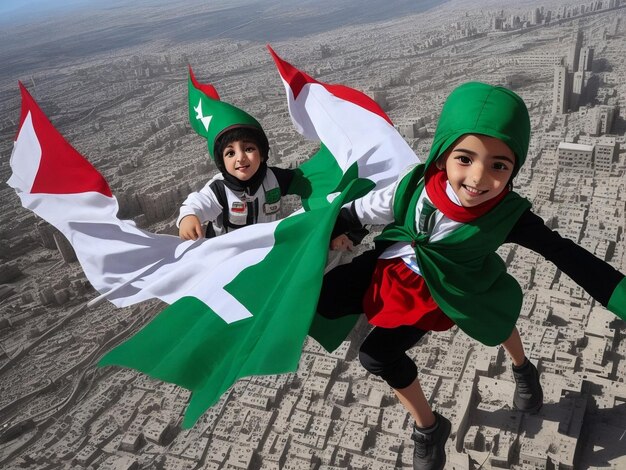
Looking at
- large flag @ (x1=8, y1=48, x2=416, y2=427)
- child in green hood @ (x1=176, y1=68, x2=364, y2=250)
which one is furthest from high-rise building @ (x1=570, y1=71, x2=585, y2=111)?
child in green hood @ (x1=176, y1=68, x2=364, y2=250)

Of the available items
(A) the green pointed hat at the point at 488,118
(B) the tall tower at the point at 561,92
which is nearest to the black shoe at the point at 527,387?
(A) the green pointed hat at the point at 488,118

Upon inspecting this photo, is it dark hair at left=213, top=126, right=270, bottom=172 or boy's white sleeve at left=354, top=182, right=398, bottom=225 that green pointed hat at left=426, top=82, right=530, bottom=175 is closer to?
boy's white sleeve at left=354, top=182, right=398, bottom=225

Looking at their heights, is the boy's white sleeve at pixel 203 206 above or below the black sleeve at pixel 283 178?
below

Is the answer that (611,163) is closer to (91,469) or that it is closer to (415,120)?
(415,120)

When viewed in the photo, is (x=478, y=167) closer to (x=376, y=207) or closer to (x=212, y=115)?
(x=376, y=207)

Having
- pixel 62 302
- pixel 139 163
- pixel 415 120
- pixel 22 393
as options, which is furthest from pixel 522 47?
pixel 22 393

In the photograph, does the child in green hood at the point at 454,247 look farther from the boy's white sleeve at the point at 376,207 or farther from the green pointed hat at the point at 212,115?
the green pointed hat at the point at 212,115
